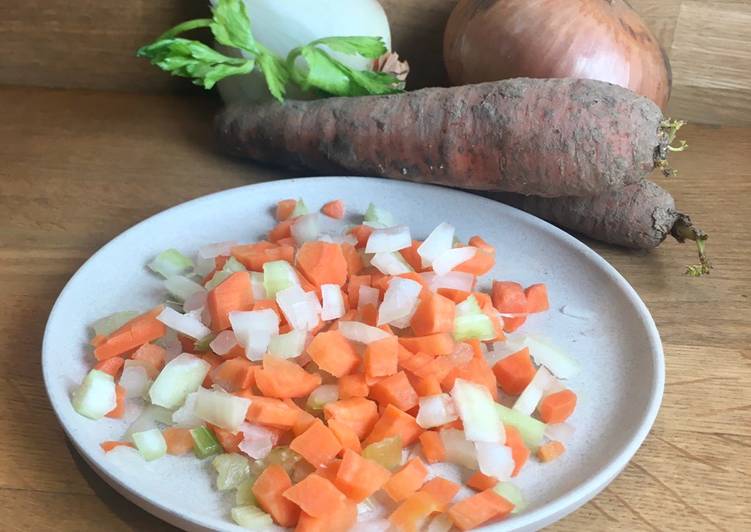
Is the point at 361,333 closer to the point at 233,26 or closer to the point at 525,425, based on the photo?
the point at 525,425

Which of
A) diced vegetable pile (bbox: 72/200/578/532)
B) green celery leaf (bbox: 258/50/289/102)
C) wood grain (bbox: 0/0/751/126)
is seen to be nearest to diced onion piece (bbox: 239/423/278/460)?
diced vegetable pile (bbox: 72/200/578/532)

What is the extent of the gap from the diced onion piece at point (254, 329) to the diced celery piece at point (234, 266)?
→ 0.37 feet

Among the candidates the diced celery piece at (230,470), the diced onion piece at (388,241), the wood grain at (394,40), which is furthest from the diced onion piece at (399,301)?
the wood grain at (394,40)

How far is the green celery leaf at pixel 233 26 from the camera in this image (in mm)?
1239

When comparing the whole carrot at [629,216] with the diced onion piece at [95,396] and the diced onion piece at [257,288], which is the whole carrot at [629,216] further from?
the diced onion piece at [95,396]

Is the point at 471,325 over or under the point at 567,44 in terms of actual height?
under

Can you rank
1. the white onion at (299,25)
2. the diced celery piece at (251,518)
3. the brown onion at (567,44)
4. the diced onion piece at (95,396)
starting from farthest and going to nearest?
the white onion at (299,25) < the brown onion at (567,44) < the diced onion piece at (95,396) < the diced celery piece at (251,518)

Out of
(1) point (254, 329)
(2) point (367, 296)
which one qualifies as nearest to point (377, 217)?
(2) point (367, 296)

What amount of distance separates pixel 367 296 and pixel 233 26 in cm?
56

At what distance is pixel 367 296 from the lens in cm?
93

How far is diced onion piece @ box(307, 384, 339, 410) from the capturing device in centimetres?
81

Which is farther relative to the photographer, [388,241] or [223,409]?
[388,241]

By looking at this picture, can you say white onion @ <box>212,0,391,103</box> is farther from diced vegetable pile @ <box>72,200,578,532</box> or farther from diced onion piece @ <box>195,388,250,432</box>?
diced onion piece @ <box>195,388,250,432</box>

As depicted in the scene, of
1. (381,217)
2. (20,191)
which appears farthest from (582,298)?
(20,191)
